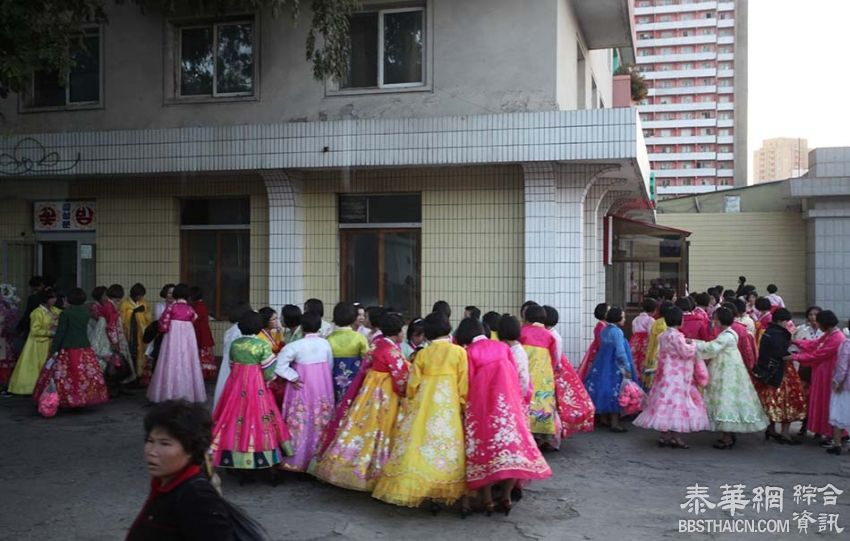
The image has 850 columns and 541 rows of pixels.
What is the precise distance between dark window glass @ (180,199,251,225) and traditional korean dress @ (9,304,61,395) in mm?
3128

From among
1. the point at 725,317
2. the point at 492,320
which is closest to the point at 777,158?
the point at 725,317

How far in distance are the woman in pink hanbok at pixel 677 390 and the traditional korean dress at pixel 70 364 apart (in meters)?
6.66

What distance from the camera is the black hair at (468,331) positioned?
611 cm

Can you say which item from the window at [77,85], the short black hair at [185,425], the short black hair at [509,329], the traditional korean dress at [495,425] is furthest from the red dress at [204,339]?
the short black hair at [185,425]

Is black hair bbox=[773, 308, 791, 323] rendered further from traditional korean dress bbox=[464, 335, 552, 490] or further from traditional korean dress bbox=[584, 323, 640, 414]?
traditional korean dress bbox=[464, 335, 552, 490]

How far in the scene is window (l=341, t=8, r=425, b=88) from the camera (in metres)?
11.6

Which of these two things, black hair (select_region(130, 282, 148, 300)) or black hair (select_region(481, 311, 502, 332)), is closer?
black hair (select_region(481, 311, 502, 332))

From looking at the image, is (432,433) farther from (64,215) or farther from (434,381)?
(64,215)

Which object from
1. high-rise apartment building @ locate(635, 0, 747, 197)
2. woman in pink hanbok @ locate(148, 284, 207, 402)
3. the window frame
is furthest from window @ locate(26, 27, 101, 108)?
high-rise apartment building @ locate(635, 0, 747, 197)

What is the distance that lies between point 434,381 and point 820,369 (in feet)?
15.3

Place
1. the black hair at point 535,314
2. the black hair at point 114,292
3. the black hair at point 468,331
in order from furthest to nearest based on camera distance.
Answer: the black hair at point 114,292
the black hair at point 535,314
the black hair at point 468,331

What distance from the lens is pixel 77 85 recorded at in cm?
1310

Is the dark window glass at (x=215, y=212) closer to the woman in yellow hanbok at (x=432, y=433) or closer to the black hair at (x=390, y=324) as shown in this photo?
the black hair at (x=390, y=324)

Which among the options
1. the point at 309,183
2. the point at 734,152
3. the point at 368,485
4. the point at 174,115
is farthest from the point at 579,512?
the point at 734,152
